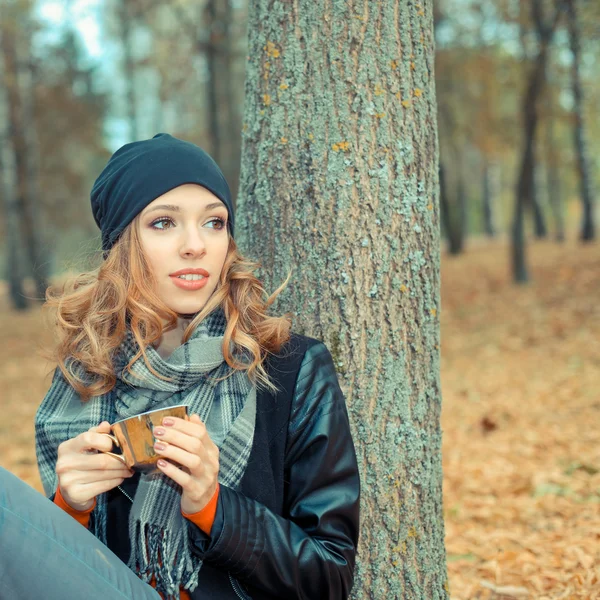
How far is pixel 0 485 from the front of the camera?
177 cm

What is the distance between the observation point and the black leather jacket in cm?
184

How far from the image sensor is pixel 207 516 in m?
Result: 1.82

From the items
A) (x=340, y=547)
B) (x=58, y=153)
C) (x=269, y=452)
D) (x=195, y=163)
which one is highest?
(x=58, y=153)

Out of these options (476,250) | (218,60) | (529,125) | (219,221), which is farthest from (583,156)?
(219,221)

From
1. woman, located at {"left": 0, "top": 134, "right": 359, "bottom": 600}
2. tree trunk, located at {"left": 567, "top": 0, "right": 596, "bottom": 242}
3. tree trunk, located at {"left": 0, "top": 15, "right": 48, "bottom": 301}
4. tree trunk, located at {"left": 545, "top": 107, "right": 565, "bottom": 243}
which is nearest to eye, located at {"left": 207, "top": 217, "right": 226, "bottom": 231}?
woman, located at {"left": 0, "top": 134, "right": 359, "bottom": 600}

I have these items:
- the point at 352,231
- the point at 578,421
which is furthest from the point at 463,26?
the point at 352,231

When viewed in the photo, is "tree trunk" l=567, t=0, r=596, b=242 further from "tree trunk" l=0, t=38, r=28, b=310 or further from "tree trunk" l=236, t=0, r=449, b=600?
"tree trunk" l=0, t=38, r=28, b=310

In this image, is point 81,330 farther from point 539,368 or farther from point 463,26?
point 463,26

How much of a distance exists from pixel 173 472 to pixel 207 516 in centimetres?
19

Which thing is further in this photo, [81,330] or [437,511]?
[437,511]

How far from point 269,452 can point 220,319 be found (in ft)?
1.49

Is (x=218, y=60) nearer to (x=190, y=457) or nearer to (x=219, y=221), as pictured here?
(x=219, y=221)

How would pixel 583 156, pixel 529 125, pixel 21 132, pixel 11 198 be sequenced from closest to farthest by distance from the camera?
pixel 529 125 < pixel 583 156 < pixel 11 198 < pixel 21 132

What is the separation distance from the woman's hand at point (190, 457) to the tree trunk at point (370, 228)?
77 centimetres
